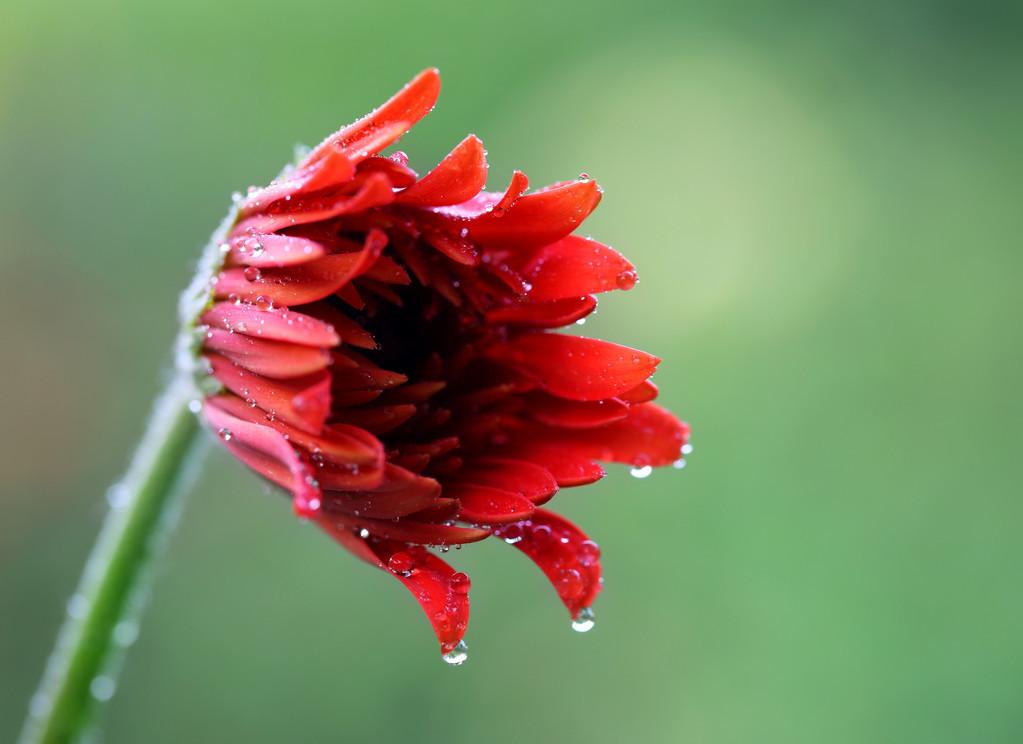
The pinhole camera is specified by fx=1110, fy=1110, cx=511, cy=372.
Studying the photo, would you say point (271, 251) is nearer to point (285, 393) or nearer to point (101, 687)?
point (285, 393)

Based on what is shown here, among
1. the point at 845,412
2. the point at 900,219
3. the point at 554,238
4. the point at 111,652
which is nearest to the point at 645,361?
the point at 554,238

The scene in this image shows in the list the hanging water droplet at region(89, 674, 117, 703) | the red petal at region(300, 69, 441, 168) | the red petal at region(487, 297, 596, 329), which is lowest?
the hanging water droplet at region(89, 674, 117, 703)

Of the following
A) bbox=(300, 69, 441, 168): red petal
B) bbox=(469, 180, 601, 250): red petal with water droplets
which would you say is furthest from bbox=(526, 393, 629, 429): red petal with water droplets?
bbox=(300, 69, 441, 168): red petal

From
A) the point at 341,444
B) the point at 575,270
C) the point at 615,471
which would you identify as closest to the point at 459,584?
the point at 341,444

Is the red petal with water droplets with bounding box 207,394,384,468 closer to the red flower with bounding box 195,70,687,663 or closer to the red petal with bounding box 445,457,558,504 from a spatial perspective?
the red flower with bounding box 195,70,687,663

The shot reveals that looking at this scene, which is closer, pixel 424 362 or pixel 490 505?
pixel 490 505

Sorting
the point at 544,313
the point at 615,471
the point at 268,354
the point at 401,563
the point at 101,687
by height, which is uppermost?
→ the point at 615,471
